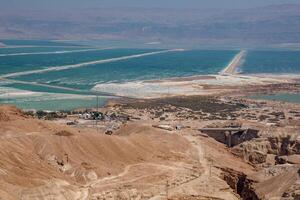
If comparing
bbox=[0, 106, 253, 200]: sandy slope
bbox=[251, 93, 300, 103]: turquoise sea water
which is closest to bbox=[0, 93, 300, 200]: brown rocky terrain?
bbox=[0, 106, 253, 200]: sandy slope

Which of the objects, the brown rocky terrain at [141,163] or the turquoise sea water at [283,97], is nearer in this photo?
the brown rocky terrain at [141,163]

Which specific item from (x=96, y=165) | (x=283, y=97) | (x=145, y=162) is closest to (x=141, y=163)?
(x=145, y=162)

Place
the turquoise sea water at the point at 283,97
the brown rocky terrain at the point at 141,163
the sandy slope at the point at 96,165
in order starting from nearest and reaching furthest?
the brown rocky terrain at the point at 141,163 < the sandy slope at the point at 96,165 < the turquoise sea water at the point at 283,97

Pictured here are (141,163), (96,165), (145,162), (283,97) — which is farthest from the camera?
(283,97)

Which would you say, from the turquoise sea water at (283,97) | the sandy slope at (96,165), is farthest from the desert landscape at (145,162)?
the turquoise sea water at (283,97)

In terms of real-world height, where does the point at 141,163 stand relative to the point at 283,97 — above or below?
above

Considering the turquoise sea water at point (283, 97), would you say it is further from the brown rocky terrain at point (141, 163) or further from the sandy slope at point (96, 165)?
the sandy slope at point (96, 165)

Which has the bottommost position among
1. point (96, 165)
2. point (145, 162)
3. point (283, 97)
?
point (283, 97)

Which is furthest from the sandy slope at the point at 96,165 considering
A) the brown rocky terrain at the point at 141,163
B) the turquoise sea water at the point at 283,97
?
Result: the turquoise sea water at the point at 283,97

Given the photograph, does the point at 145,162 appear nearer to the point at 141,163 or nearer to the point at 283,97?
the point at 141,163

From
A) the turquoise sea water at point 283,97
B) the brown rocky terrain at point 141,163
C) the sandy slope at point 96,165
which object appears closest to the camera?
the brown rocky terrain at point 141,163

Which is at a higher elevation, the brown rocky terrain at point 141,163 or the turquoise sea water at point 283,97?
the brown rocky terrain at point 141,163

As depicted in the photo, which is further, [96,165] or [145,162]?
[145,162]
